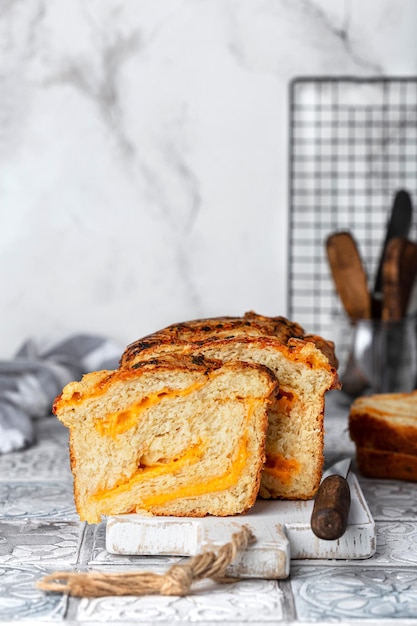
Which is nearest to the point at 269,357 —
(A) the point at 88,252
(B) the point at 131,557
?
(B) the point at 131,557

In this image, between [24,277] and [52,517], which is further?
[24,277]

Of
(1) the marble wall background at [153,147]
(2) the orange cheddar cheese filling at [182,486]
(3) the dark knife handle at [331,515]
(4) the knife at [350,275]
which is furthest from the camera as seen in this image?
(1) the marble wall background at [153,147]

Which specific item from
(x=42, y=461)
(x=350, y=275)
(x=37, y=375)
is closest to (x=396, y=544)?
(x=42, y=461)

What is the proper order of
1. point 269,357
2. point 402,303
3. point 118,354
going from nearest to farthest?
point 269,357 < point 402,303 < point 118,354

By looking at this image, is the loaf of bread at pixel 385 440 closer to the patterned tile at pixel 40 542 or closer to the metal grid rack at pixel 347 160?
the patterned tile at pixel 40 542

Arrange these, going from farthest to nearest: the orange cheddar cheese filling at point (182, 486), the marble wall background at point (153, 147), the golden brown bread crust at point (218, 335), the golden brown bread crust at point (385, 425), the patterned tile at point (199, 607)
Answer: the marble wall background at point (153, 147) → the golden brown bread crust at point (385, 425) → the golden brown bread crust at point (218, 335) → the orange cheddar cheese filling at point (182, 486) → the patterned tile at point (199, 607)

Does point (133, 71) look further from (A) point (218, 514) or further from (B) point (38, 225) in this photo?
(A) point (218, 514)

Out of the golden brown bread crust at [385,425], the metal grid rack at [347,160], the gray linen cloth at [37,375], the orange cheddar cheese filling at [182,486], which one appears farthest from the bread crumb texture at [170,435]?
the metal grid rack at [347,160]

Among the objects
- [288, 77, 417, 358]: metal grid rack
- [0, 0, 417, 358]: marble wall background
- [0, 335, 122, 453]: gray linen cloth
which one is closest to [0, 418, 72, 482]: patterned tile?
[0, 335, 122, 453]: gray linen cloth
